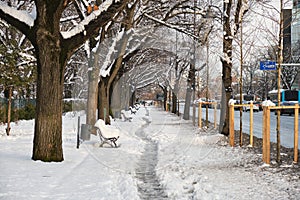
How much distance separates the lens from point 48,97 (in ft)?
34.2

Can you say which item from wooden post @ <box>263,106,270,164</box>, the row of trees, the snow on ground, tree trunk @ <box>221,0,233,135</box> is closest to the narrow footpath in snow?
the snow on ground

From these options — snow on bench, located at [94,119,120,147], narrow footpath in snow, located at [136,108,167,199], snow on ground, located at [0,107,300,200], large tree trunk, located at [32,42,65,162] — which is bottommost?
narrow footpath in snow, located at [136,108,167,199]

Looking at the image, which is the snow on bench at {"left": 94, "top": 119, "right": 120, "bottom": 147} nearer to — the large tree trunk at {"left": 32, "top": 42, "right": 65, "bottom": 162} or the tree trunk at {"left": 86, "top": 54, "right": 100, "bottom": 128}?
the tree trunk at {"left": 86, "top": 54, "right": 100, "bottom": 128}

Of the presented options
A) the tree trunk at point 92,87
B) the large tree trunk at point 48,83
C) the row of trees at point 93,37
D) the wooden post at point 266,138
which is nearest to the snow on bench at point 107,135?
the row of trees at point 93,37

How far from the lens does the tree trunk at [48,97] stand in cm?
1031

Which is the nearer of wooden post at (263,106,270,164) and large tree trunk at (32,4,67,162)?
large tree trunk at (32,4,67,162)

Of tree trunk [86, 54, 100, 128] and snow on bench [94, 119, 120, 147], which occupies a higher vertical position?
tree trunk [86, 54, 100, 128]

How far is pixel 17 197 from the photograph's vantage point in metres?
6.87

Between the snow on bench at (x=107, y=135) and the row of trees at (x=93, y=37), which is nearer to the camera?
the row of trees at (x=93, y=37)

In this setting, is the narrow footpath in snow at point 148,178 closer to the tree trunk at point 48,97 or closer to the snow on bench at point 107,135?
the snow on bench at point 107,135

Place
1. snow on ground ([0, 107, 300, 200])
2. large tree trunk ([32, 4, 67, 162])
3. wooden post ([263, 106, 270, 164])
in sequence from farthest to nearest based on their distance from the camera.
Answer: wooden post ([263, 106, 270, 164]) < large tree trunk ([32, 4, 67, 162]) < snow on ground ([0, 107, 300, 200])

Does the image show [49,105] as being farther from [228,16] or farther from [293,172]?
[228,16]

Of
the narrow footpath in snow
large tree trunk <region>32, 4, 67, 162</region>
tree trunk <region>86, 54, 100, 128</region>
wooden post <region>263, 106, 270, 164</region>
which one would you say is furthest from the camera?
tree trunk <region>86, 54, 100, 128</region>

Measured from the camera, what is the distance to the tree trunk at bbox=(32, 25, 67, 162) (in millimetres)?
10312
